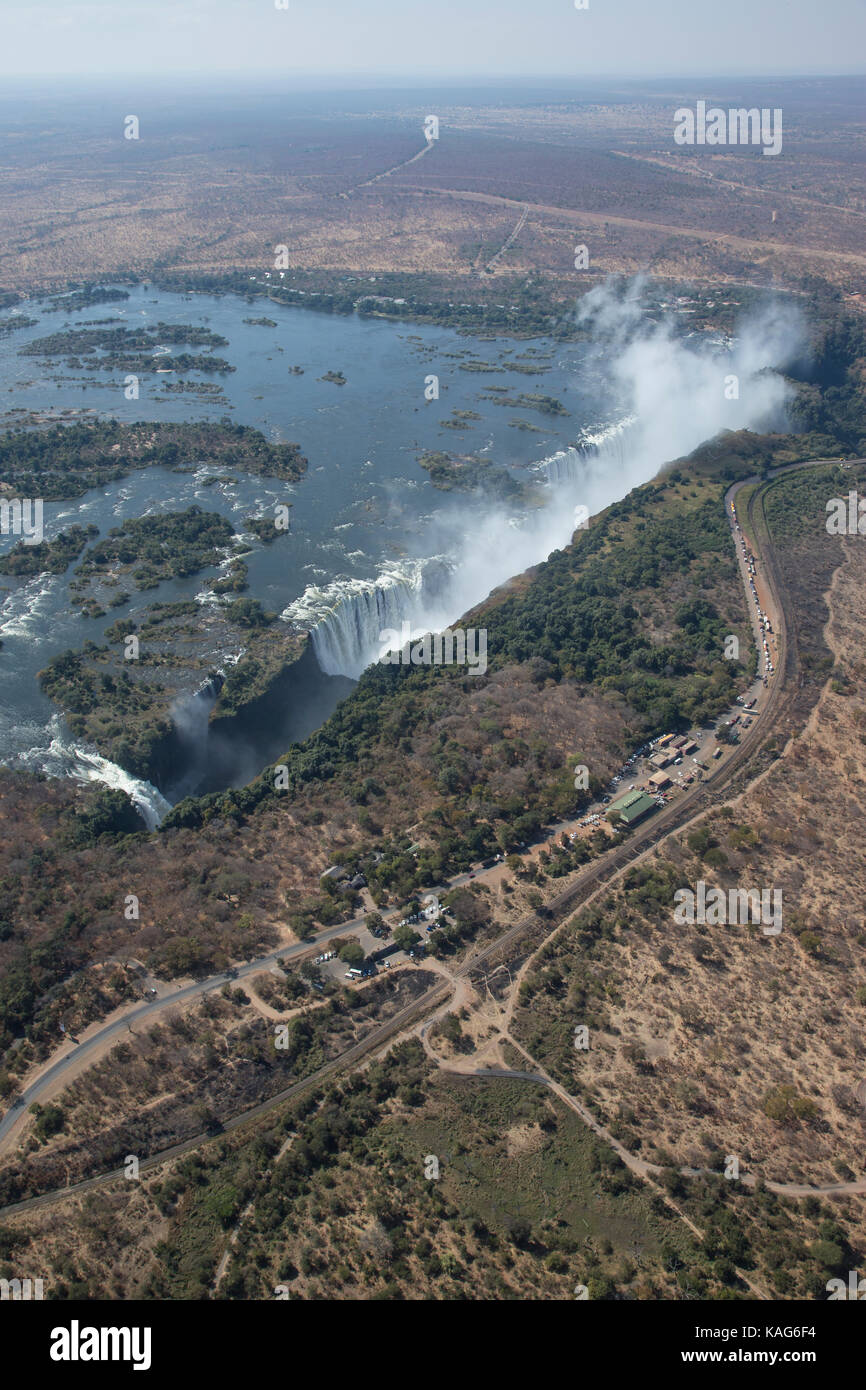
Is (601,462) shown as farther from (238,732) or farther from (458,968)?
(458,968)

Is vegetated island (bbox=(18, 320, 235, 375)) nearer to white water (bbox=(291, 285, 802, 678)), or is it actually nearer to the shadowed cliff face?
white water (bbox=(291, 285, 802, 678))

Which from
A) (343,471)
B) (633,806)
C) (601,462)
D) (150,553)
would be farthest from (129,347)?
(633,806)

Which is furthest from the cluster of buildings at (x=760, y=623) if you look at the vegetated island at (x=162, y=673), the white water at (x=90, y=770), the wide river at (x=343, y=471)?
the white water at (x=90, y=770)

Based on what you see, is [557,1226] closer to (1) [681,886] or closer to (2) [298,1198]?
(2) [298,1198]

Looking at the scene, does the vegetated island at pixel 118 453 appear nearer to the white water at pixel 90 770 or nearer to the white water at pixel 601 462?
the white water at pixel 601 462

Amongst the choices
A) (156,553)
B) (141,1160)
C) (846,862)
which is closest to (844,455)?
(846,862)
